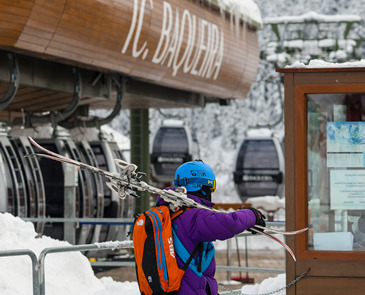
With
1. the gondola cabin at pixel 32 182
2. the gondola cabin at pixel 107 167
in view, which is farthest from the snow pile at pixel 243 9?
the gondola cabin at pixel 32 182

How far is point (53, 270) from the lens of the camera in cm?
1069

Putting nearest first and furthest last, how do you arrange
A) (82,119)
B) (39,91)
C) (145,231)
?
1. (145,231)
2. (39,91)
3. (82,119)

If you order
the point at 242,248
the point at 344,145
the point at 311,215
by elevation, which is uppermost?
the point at 344,145

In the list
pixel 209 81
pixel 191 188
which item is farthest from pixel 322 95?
pixel 209 81

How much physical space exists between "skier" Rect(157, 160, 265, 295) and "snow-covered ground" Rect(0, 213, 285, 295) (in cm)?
454

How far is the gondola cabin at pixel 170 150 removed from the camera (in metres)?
35.2

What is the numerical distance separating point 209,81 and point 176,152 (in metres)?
14.5

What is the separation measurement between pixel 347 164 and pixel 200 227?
243 centimetres

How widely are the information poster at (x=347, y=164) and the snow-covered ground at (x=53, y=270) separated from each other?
2597 millimetres

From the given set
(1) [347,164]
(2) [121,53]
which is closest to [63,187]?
(2) [121,53]

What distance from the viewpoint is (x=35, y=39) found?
1291 cm

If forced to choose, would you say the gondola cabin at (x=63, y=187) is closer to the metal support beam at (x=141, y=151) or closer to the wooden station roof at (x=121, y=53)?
the wooden station roof at (x=121, y=53)

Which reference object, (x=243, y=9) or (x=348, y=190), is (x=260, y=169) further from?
(x=348, y=190)

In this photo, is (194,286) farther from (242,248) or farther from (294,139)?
(242,248)
